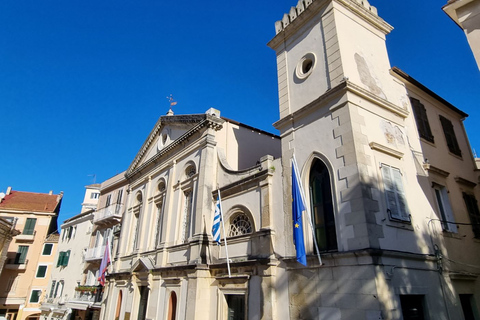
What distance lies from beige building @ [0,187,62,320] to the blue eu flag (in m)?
34.4

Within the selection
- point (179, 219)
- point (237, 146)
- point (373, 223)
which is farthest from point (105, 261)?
point (373, 223)

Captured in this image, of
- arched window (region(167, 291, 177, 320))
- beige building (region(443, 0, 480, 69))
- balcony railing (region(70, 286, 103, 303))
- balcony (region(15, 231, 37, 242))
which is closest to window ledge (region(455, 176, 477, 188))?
beige building (region(443, 0, 480, 69))

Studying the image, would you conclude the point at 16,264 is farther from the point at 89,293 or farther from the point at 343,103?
the point at 343,103

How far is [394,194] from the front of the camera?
9102mm

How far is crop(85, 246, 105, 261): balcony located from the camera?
81.9 ft

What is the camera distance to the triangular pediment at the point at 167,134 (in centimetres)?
1649

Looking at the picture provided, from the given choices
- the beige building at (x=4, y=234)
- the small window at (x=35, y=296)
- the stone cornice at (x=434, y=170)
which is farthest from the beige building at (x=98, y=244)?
the stone cornice at (x=434, y=170)

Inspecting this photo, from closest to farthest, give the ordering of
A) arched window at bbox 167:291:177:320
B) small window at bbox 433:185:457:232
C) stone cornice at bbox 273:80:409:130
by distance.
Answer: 1. stone cornice at bbox 273:80:409:130
2. small window at bbox 433:185:457:232
3. arched window at bbox 167:291:177:320

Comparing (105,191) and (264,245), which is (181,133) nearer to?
(264,245)

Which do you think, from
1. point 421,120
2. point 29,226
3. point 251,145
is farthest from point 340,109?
point 29,226

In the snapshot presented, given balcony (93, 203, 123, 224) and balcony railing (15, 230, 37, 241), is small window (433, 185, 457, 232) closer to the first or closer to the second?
balcony (93, 203, 123, 224)

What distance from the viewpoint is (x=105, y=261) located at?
21.1 meters

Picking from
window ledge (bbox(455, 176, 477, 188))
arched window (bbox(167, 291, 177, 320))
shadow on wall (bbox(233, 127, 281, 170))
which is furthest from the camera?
shadow on wall (bbox(233, 127, 281, 170))

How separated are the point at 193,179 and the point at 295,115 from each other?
23.1ft
